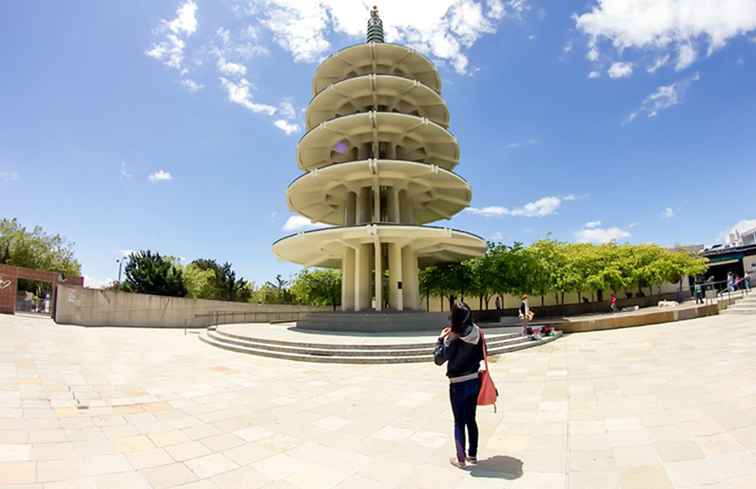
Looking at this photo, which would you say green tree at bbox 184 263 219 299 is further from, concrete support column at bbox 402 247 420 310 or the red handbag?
the red handbag

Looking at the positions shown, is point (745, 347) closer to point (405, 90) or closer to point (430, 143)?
point (430, 143)

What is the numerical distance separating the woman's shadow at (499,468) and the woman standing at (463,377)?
11 centimetres

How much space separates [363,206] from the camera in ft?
81.1

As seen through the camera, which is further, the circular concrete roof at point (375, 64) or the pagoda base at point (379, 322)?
the circular concrete roof at point (375, 64)

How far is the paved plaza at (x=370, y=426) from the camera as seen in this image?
12.3 ft

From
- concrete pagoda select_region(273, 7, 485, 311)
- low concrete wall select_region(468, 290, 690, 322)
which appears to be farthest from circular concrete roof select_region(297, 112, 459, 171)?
low concrete wall select_region(468, 290, 690, 322)

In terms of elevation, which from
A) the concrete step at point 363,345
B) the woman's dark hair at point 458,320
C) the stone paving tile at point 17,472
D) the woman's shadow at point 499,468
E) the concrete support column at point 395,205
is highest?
the concrete support column at point 395,205

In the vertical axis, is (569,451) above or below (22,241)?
below

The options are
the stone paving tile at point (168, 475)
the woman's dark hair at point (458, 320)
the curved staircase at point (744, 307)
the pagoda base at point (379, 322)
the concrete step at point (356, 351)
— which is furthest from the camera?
the curved staircase at point (744, 307)

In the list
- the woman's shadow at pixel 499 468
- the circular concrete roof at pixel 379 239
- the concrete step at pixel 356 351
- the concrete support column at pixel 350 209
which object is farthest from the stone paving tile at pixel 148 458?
the concrete support column at pixel 350 209

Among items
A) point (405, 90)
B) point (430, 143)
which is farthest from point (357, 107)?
point (430, 143)

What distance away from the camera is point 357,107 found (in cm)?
2586

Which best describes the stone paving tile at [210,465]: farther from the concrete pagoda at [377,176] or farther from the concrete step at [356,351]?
the concrete pagoda at [377,176]

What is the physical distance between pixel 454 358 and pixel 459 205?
24597 mm
